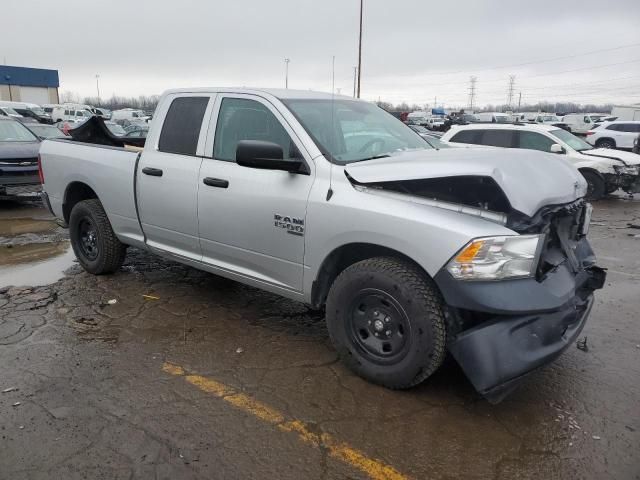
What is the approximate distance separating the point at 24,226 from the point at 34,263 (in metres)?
2.58

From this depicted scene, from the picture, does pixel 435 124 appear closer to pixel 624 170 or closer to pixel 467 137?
pixel 624 170

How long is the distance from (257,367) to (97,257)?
9.09ft

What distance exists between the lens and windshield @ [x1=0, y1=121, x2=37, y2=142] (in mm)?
10932

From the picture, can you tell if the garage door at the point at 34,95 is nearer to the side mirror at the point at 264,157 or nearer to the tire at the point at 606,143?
the tire at the point at 606,143

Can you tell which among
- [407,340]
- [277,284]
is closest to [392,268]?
[407,340]

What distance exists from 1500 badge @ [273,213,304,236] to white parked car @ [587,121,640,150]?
975 inches

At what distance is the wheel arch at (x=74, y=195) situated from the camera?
5.83 metres

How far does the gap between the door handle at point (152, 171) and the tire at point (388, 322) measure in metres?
2.06

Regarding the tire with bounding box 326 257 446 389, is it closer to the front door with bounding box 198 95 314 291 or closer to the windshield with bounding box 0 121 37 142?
the front door with bounding box 198 95 314 291

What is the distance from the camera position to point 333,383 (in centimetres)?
360

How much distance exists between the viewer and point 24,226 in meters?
8.62

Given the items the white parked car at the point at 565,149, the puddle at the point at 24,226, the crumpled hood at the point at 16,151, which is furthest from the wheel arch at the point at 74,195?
the white parked car at the point at 565,149

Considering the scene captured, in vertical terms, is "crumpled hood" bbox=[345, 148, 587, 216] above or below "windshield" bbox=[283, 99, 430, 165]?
below

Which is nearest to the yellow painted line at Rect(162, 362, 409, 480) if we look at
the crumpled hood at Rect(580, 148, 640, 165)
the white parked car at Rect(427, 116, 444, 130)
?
the crumpled hood at Rect(580, 148, 640, 165)
